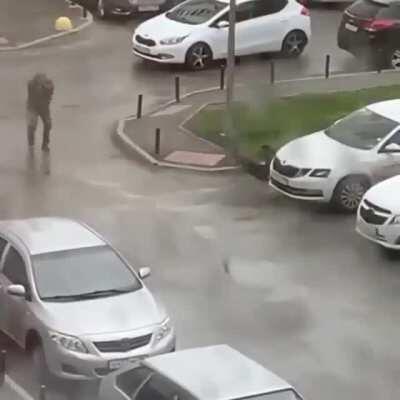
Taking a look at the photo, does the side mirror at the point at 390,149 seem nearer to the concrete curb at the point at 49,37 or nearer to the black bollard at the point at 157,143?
the black bollard at the point at 157,143

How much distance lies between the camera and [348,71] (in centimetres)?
1538

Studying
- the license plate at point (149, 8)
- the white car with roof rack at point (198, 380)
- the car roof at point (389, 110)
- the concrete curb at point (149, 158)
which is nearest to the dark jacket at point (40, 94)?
the concrete curb at point (149, 158)

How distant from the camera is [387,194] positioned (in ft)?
33.6

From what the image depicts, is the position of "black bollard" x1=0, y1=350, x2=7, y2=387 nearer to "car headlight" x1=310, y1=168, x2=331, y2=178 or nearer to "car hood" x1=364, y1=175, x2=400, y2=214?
"car hood" x1=364, y1=175, x2=400, y2=214

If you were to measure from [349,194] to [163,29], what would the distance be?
4.99m

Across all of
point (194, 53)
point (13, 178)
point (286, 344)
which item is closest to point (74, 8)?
point (194, 53)

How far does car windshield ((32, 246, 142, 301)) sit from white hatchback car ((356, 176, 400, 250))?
7.92 feet

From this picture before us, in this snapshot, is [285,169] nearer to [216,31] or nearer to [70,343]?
[70,343]

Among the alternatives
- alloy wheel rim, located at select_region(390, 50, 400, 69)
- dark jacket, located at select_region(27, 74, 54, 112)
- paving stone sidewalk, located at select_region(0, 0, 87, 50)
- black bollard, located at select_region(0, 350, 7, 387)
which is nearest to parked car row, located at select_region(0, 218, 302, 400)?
black bollard, located at select_region(0, 350, 7, 387)

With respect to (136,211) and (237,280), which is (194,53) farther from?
(237,280)

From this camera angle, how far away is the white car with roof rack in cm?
639

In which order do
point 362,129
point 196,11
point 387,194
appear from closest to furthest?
1. point 387,194
2. point 362,129
3. point 196,11

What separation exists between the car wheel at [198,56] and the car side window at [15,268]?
23.7 feet

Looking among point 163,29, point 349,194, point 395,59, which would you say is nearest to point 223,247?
point 349,194
